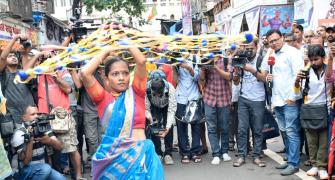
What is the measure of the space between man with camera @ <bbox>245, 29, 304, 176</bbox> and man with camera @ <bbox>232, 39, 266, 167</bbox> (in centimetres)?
22

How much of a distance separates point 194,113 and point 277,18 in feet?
23.7

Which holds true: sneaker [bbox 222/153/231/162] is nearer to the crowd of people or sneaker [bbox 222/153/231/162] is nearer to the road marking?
the crowd of people

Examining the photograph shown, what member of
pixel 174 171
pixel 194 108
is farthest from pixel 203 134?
pixel 174 171

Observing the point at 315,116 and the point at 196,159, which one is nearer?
the point at 315,116

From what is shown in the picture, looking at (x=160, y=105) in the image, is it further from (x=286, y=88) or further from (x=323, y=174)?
(x=323, y=174)

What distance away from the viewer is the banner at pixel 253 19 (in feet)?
45.4

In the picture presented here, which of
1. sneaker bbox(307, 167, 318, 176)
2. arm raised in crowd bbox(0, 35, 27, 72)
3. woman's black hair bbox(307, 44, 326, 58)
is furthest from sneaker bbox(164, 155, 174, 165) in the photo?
arm raised in crowd bbox(0, 35, 27, 72)

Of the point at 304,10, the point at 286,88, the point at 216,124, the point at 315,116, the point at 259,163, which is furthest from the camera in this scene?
the point at 304,10

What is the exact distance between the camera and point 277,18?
13227 mm

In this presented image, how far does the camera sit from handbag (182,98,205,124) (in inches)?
275

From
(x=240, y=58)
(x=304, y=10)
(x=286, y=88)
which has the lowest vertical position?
(x=286, y=88)

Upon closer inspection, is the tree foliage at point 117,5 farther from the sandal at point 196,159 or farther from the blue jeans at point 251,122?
the blue jeans at point 251,122

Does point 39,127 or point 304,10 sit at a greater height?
point 304,10

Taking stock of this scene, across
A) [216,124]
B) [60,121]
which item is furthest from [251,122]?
[60,121]
